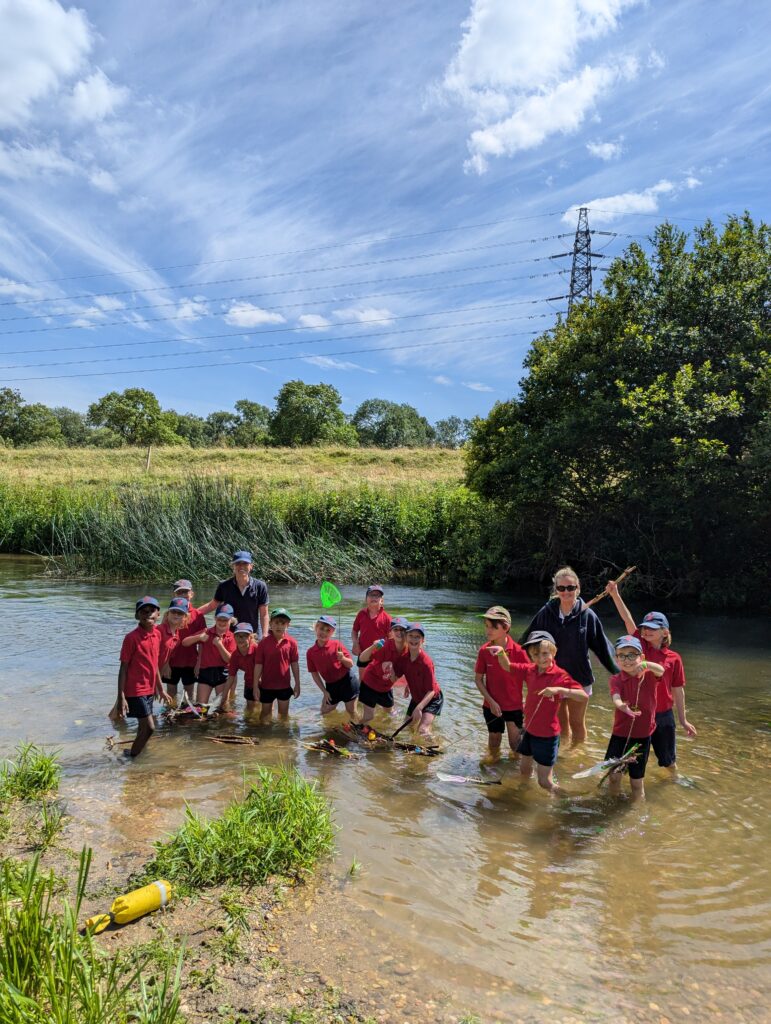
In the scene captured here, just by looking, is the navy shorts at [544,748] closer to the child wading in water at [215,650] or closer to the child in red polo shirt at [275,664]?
the child in red polo shirt at [275,664]

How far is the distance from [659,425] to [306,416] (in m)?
58.2

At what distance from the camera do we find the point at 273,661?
27.6 feet

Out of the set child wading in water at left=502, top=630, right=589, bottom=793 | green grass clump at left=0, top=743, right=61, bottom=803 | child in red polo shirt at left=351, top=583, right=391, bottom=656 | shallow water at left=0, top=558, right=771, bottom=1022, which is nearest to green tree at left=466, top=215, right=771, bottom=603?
shallow water at left=0, top=558, right=771, bottom=1022

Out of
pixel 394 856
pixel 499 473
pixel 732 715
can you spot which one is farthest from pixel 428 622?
pixel 394 856

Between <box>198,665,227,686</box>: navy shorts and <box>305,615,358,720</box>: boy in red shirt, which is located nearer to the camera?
<box>305,615,358,720</box>: boy in red shirt

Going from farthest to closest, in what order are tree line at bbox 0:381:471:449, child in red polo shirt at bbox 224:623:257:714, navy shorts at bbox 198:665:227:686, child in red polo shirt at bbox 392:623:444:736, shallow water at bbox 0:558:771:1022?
tree line at bbox 0:381:471:449 < navy shorts at bbox 198:665:227:686 < child in red polo shirt at bbox 224:623:257:714 < child in red polo shirt at bbox 392:623:444:736 < shallow water at bbox 0:558:771:1022

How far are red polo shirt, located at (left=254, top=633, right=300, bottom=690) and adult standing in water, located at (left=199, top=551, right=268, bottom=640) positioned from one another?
443 mm

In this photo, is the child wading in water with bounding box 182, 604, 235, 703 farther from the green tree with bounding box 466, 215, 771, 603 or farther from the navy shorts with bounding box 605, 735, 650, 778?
the green tree with bounding box 466, 215, 771, 603

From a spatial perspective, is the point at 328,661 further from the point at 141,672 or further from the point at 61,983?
the point at 61,983

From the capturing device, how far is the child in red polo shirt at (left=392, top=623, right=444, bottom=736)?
7719 millimetres

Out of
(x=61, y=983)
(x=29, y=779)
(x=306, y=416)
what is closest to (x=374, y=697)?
(x=29, y=779)

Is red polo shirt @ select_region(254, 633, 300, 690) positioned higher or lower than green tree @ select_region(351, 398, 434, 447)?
lower

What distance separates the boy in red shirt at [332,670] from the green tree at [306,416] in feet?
203

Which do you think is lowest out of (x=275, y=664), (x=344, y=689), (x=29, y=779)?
(x=29, y=779)
